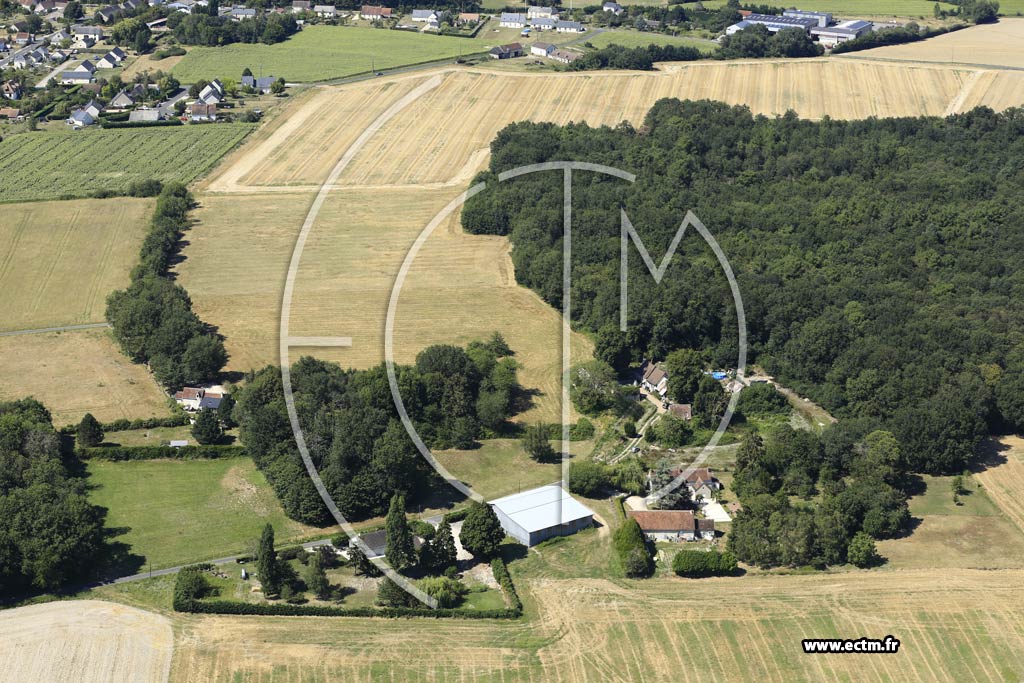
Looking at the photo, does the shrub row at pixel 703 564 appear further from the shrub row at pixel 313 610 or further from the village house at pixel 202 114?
the village house at pixel 202 114

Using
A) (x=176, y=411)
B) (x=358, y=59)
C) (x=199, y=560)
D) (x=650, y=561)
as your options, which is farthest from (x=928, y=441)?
(x=358, y=59)

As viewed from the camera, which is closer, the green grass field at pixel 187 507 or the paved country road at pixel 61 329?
the green grass field at pixel 187 507

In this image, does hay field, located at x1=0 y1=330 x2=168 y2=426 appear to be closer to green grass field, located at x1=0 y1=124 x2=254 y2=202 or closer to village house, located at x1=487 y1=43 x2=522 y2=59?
green grass field, located at x1=0 y1=124 x2=254 y2=202

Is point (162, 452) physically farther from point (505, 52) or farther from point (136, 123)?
point (505, 52)

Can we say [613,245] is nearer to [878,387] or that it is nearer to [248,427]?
[878,387]

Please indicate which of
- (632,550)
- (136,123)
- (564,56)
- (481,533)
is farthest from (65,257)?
(564,56)

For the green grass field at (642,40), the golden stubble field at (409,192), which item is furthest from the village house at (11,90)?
the green grass field at (642,40)

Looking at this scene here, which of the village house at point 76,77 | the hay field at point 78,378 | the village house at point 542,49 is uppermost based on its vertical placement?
the village house at point 542,49
